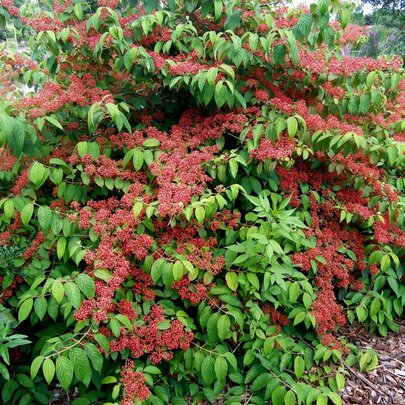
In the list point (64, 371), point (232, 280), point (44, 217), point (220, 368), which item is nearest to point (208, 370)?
point (220, 368)

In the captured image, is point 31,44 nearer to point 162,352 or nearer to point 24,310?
point 24,310

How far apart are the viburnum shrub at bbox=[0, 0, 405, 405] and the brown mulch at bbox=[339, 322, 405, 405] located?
0.09 m

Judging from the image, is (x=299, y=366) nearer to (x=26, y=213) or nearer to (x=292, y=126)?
(x=292, y=126)

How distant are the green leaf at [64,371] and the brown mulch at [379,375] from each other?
5.10ft

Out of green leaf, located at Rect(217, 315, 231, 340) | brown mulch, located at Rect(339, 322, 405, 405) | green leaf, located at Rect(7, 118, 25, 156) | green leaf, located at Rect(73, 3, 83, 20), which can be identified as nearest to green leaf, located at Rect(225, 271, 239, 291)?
green leaf, located at Rect(217, 315, 231, 340)

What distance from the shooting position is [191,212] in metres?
1.97

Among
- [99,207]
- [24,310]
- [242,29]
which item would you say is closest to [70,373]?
[24,310]

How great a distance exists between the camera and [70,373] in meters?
1.71

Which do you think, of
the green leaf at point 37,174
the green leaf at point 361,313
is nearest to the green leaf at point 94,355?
the green leaf at point 37,174

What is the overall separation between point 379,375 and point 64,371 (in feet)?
6.12

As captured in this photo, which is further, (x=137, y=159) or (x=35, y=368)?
(x=137, y=159)

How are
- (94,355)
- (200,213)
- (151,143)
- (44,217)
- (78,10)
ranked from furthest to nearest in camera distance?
(78,10)
(151,143)
(44,217)
(200,213)
(94,355)

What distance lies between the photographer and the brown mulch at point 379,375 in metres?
2.45

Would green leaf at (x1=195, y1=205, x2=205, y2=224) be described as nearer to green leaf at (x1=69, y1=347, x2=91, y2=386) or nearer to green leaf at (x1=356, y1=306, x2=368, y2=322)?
green leaf at (x1=69, y1=347, x2=91, y2=386)
